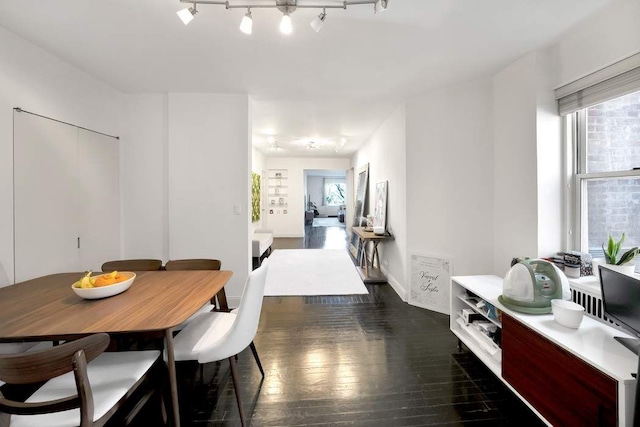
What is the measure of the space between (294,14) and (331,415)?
2706 mm

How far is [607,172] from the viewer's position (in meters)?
1.91

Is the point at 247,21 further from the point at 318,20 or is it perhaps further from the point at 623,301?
the point at 623,301

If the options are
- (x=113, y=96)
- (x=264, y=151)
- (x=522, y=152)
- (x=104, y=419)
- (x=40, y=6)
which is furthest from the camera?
(x=264, y=151)

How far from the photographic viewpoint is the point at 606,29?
5.82 ft

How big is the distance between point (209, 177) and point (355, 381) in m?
2.71

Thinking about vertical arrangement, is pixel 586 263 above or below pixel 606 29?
below

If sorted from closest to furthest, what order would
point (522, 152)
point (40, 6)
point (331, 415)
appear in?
point (331, 415), point (40, 6), point (522, 152)

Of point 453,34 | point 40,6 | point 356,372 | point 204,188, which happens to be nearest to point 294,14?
point 453,34

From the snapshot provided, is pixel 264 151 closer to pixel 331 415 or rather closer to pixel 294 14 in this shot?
pixel 294 14

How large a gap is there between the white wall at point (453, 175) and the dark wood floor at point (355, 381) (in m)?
0.85

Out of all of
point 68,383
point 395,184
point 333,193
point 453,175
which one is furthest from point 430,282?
point 333,193

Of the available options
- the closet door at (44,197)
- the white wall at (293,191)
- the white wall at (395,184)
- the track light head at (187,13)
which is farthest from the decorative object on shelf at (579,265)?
the white wall at (293,191)

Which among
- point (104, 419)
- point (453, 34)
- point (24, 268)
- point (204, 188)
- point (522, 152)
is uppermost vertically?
point (453, 34)

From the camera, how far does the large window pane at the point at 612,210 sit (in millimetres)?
1793
